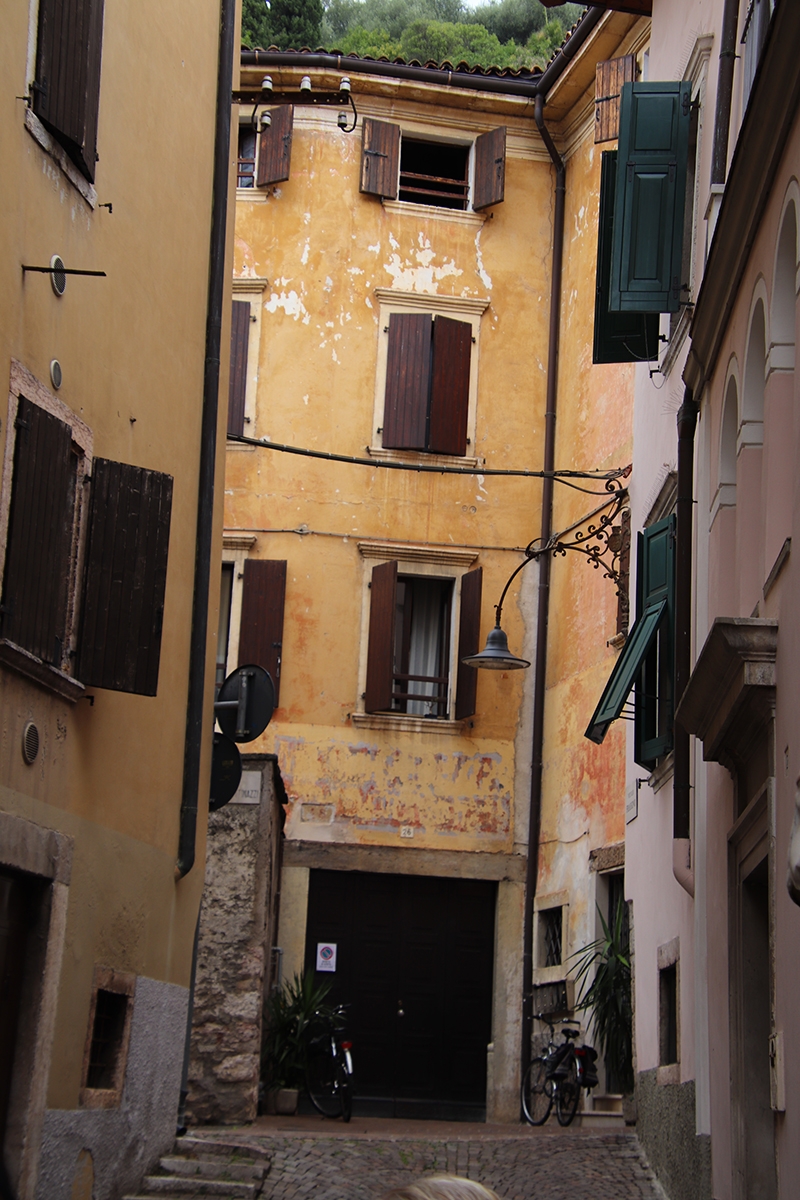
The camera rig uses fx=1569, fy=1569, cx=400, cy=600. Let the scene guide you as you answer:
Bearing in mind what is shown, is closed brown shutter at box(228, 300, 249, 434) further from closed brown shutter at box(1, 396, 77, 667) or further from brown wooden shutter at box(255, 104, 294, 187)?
Answer: closed brown shutter at box(1, 396, 77, 667)

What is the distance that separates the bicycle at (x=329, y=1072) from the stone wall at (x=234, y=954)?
1296 millimetres

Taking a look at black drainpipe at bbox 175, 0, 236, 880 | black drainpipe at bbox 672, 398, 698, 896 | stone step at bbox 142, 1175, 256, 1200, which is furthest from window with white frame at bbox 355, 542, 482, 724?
stone step at bbox 142, 1175, 256, 1200

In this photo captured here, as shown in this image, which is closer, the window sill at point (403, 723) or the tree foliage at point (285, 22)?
the window sill at point (403, 723)

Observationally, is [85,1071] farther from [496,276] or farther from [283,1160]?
[496,276]

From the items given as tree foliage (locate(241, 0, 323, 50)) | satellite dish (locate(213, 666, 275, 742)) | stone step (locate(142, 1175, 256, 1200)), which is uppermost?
tree foliage (locate(241, 0, 323, 50))

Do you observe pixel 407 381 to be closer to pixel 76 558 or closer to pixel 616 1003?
pixel 616 1003

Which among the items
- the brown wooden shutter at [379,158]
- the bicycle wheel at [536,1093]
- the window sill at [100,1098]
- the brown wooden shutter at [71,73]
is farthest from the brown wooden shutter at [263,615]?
the brown wooden shutter at [71,73]

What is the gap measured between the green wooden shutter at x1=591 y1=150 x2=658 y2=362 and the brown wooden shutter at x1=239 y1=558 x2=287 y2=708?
720cm

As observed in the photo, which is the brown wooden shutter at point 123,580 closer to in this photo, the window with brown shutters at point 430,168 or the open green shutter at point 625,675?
the open green shutter at point 625,675

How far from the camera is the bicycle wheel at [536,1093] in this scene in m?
15.2

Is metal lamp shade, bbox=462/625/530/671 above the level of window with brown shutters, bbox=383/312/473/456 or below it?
below

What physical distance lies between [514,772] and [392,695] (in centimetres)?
170

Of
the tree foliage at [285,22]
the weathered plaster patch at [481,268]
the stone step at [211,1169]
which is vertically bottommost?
the stone step at [211,1169]

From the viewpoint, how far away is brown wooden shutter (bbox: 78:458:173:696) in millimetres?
8188
